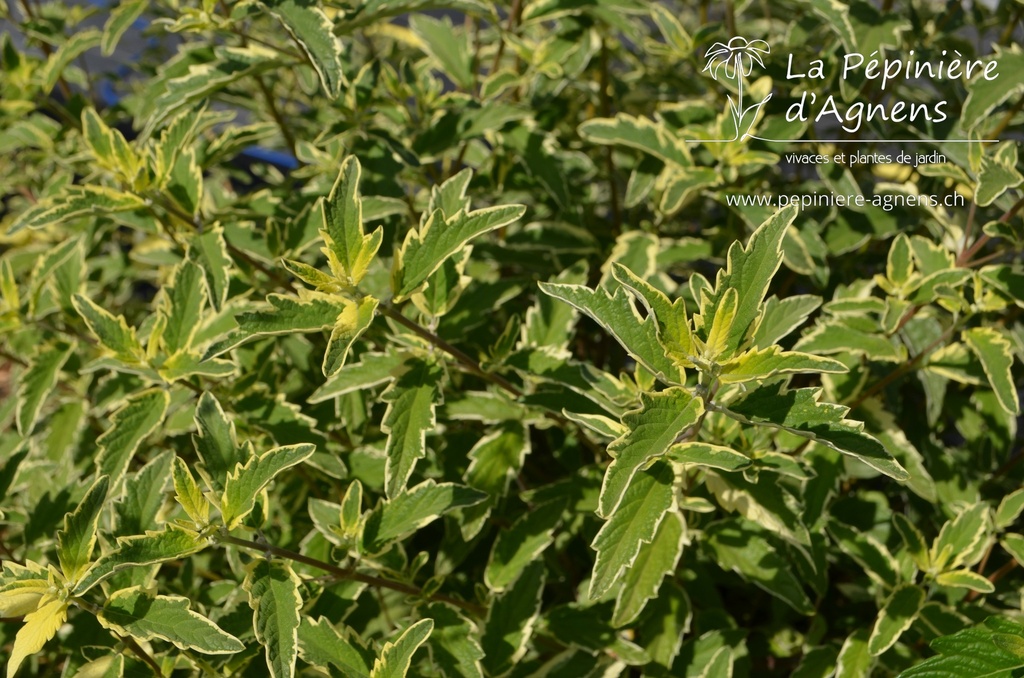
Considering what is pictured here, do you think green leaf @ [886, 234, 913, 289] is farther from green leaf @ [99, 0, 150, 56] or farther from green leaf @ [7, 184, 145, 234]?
green leaf @ [99, 0, 150, 56]

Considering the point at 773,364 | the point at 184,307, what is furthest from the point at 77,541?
the point at 773,364

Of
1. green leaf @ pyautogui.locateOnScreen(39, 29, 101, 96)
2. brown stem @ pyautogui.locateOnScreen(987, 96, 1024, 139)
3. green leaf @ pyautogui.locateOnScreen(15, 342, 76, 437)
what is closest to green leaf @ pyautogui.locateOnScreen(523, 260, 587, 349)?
green leaf @ pyautogui.locateOnScreen(15, 342, 76, 437)

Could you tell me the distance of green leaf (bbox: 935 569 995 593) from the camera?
1438 millimetres

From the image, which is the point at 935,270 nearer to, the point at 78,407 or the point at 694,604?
the point at 694,604

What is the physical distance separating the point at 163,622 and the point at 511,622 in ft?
2.06

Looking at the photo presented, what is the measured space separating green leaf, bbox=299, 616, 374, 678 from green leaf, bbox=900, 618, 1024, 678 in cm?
81

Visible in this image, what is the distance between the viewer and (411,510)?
1367mm

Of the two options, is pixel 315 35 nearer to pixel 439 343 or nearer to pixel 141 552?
pixel 439 343

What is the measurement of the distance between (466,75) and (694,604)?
151cm

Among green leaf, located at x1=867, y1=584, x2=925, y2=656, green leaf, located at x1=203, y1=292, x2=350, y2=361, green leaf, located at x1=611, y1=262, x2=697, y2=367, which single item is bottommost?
green leaf, located at x1=867, y1=584, x2=925, y2=656

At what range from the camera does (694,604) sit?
198cm

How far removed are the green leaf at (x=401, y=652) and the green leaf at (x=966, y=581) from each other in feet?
3.19

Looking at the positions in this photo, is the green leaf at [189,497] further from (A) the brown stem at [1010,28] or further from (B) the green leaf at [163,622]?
(A) the brown stem at [1010,28]
